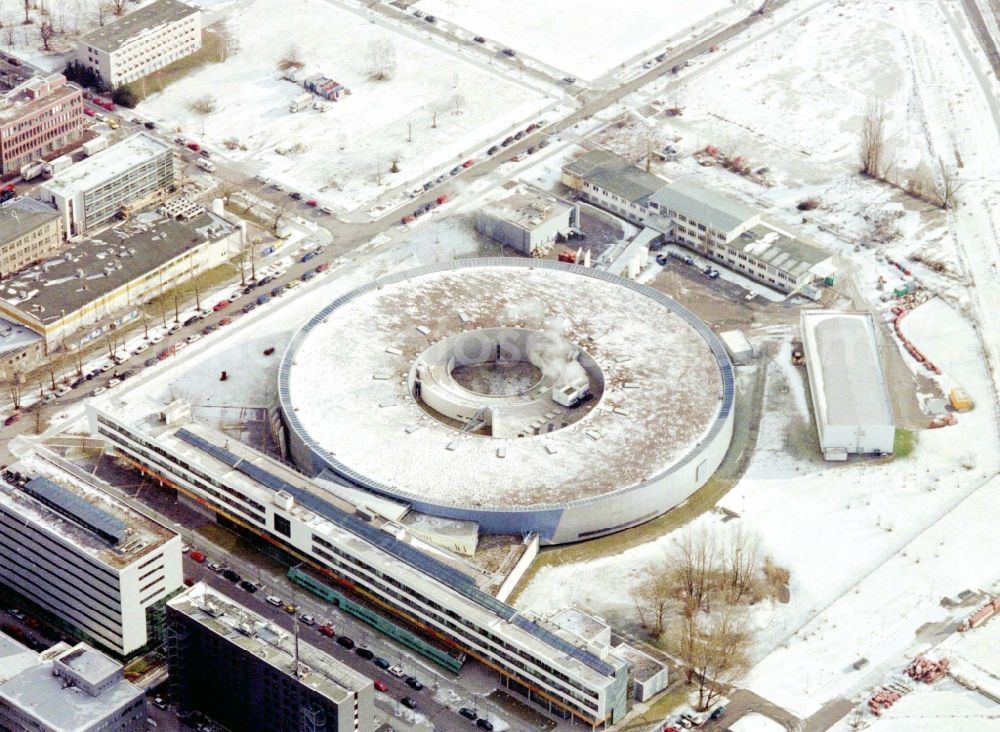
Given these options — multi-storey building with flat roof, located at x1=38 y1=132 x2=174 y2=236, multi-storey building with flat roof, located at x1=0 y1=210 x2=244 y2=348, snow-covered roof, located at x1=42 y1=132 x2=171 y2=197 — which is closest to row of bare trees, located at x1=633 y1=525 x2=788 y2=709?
multi-storey building with flat roof, located at x1=0 y1=210 x2=244 y2=348

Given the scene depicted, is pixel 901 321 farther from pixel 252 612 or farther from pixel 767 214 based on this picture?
pixel 252 612

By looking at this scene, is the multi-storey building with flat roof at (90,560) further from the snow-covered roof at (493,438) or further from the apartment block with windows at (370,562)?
the snow-covered roof at (493,438)

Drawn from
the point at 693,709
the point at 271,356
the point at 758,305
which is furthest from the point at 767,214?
the point at 693,709

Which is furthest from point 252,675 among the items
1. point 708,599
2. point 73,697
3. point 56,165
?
point 56,165

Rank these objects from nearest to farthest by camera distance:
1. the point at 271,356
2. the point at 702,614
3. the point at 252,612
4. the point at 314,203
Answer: the point at 252,612 → the point at 702,614 → the point at 271,356 → the point at 314,203

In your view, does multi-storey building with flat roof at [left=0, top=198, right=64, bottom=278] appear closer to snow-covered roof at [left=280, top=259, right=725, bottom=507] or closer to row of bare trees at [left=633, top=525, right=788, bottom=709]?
snow-covered roof at [left=280, top=259, right=725, bottom=507]

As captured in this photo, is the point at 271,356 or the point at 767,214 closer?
the point at 271,356
